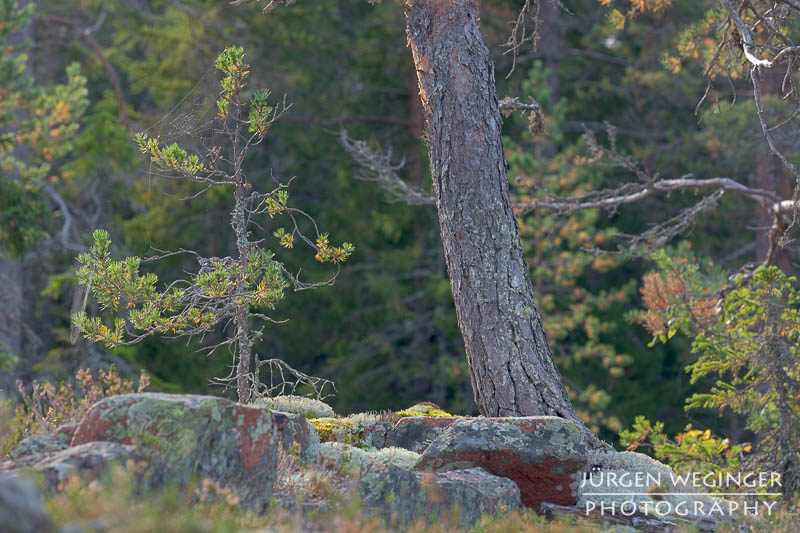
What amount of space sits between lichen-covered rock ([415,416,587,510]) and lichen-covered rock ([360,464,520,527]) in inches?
16.6

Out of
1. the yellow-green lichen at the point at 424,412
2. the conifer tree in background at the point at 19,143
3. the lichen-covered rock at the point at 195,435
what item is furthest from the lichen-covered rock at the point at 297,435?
the conifer tree in background at the point at 19,143

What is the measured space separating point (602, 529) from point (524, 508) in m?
0.58

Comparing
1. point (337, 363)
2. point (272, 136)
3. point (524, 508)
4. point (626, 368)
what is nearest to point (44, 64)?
point (272, 136)

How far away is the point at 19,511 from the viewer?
10.0ft

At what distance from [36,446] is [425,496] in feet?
7.80

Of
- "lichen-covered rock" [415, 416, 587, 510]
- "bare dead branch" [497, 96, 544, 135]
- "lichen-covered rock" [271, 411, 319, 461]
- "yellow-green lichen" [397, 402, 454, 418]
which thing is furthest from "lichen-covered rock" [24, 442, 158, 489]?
"bare dead branch" [497, 96, 544, 135]

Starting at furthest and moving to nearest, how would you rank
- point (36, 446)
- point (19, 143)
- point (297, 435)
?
point (19, 143) < point (297, 435) < point (36, 446)

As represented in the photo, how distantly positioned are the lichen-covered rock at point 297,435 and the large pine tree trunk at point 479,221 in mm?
2174

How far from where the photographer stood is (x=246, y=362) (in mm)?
7688

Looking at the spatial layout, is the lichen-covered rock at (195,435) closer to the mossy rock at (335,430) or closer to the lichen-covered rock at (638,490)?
the mossy rock at (335,430)

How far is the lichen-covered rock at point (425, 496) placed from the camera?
5383 mm

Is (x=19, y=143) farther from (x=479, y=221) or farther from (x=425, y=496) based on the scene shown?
(x=425, y=496)

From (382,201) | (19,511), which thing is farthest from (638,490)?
(382,201)

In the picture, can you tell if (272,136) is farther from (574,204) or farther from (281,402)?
(281,402)
